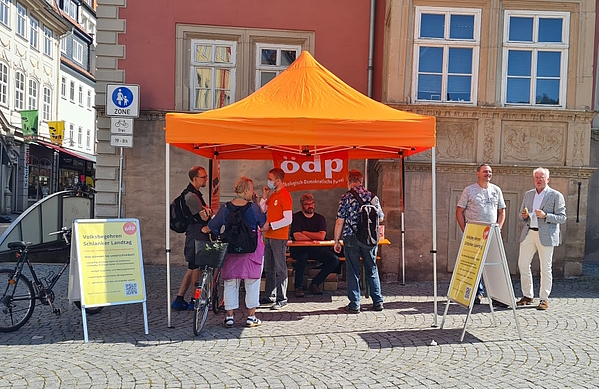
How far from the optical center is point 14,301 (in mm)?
6070

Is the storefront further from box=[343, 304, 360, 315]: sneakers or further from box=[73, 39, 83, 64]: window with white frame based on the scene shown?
box=[343, 304, 360, 315]: sneakers

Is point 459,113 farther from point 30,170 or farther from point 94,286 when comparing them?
point 30,170

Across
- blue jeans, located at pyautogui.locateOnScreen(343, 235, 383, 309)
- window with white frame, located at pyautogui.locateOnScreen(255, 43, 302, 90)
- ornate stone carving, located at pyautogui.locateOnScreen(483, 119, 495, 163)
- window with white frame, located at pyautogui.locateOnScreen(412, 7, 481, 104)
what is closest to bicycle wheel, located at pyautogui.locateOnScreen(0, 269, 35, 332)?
blue jeans, located at pyautogui.locateOnScreen(343, 235, 383, 309)

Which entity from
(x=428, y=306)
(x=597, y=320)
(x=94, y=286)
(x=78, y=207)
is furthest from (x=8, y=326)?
(x=597, y=320)

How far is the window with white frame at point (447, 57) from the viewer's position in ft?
32.0

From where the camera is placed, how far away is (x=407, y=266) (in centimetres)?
961

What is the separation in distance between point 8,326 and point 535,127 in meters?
8.50

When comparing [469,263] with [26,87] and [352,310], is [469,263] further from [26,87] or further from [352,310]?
[26,87]

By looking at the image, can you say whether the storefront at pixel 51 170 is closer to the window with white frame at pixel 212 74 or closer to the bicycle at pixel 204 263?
the window with white frame at pixel 212 74

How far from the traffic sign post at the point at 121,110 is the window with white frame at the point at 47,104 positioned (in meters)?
27.2

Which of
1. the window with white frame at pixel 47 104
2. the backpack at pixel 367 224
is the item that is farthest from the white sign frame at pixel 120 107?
the window with white frame at pixel 47 104

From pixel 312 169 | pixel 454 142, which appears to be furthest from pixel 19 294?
pixel 454 142

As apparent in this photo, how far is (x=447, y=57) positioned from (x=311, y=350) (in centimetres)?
630

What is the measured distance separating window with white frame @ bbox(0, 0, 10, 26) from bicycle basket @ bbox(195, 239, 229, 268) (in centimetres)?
2713
